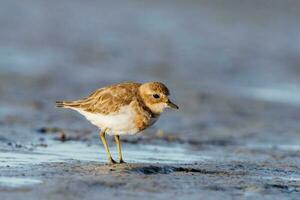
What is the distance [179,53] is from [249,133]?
688 centimetres

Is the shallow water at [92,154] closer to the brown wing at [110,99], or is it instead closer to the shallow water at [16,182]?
the brown wing at [110,99]

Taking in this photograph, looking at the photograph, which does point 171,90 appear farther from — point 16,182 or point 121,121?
point 16,182

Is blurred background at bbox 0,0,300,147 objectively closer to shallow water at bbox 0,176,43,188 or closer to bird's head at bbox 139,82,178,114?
bird's head at bbox 139,82,178,114

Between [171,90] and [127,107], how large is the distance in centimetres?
637

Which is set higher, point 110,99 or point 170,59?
point 170,59

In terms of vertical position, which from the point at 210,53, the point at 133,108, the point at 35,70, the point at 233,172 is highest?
the point at 210,53

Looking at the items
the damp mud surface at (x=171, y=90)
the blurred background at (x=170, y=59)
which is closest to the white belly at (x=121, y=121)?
the damp mud surface at (x=171, y=90)

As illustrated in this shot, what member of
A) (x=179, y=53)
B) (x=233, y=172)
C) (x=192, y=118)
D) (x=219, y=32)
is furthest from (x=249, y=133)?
(x=219, y=32)

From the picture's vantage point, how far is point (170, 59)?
18.7m


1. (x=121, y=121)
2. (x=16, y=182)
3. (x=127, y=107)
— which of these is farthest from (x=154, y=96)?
(x=16, y=182)

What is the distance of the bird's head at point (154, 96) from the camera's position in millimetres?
9250

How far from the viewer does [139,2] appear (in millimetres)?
25828

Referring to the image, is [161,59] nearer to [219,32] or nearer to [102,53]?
[102,53]

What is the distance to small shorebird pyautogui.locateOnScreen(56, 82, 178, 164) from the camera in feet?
30.0
